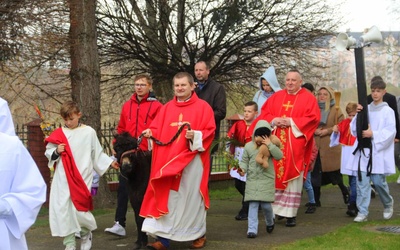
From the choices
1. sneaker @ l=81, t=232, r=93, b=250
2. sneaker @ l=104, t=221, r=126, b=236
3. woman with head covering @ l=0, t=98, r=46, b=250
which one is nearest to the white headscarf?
woman with head covering @ l=0, t=98, r=46, b=250

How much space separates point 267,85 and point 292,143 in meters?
1.41

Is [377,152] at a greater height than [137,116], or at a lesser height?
lesser

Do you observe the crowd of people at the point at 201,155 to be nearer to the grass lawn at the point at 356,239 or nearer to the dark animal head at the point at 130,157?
the dark animal head at the point at 130,157

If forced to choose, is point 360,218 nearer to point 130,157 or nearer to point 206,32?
point 130,157

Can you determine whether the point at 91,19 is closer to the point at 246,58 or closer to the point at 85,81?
the point at 85,81

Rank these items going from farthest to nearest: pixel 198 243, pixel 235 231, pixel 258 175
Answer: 1. pixel 235 231
2. pixel 258 175
3. pixel 198 243

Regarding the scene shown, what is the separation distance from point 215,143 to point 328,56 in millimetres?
14341

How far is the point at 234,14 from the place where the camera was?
19969mm

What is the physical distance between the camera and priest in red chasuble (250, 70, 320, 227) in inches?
407

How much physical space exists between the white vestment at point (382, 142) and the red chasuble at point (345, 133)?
39.5 inches

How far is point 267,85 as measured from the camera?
452 inches

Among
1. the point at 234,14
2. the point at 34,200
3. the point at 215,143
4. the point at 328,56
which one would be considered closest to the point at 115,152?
the point at 215,143

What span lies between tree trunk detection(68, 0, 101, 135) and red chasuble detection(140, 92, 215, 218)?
4102mm

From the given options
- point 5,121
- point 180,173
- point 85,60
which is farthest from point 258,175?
point 5,121
